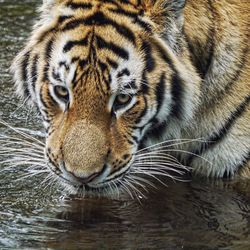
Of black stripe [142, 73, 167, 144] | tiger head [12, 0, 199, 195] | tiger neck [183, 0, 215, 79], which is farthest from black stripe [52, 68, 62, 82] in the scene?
tiger neck [183, 0, 215, 79]

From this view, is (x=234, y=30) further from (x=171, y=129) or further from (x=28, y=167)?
(x=28, y=167)

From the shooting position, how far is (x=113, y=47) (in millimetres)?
4738

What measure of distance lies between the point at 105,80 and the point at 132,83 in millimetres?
153

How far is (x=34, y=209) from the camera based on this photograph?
5.19m

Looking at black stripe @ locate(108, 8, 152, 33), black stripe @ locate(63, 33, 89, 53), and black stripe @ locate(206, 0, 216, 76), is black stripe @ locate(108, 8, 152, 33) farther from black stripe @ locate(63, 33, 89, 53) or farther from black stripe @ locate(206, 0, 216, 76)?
black stripe @ locate(206, 0, 216, 76)

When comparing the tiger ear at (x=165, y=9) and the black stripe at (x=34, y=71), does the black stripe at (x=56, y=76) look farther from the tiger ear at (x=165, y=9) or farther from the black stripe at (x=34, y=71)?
the tiger ear at (x=165, y=9)

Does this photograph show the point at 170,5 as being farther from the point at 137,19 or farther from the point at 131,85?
the point at 131,85

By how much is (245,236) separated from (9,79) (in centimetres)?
281

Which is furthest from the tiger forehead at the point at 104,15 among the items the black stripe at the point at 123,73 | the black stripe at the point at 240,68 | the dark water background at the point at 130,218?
the dark water background at the point at 130,218

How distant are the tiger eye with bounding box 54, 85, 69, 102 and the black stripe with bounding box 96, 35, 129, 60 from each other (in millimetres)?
263

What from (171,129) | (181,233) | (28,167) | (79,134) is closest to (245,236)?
(181,233)

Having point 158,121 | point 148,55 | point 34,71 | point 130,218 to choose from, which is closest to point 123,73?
point 148,55

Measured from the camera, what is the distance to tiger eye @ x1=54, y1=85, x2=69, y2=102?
15.3 feet

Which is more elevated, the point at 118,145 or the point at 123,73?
the point at 123,73
